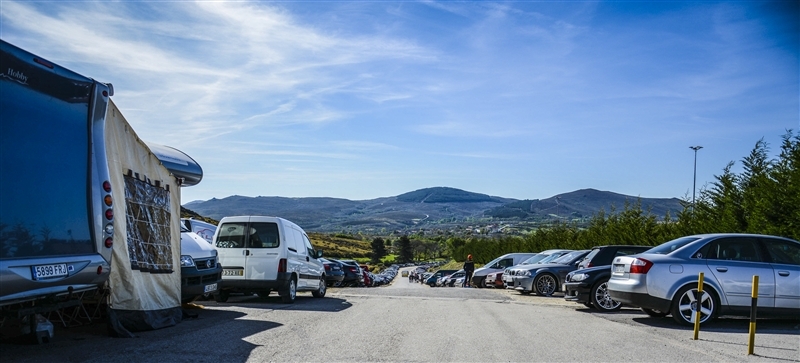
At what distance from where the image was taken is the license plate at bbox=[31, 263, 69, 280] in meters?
6.76

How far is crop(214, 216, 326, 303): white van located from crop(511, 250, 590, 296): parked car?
8.27 meters

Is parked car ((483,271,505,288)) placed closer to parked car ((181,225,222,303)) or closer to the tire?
the tire

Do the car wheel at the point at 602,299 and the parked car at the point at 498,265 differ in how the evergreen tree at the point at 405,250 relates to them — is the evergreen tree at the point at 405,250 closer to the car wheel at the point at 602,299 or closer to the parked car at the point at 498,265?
the parked car at the point at 498,265

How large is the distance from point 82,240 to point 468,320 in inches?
269

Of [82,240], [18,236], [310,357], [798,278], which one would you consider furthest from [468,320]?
[18,236]

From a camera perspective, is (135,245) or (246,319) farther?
(246,319)

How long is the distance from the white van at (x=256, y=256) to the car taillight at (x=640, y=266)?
7658mm

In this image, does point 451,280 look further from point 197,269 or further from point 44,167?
point 44,167

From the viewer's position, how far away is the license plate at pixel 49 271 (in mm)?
6758

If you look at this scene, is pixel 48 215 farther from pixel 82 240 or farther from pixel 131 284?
pixel 131 284

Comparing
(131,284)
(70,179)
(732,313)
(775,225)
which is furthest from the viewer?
(775,225)

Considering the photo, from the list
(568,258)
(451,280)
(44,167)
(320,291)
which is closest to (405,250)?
(451,280)

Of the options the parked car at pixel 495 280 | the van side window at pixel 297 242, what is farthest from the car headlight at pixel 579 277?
the parked car at pixel 495 280

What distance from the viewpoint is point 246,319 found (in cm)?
1159
